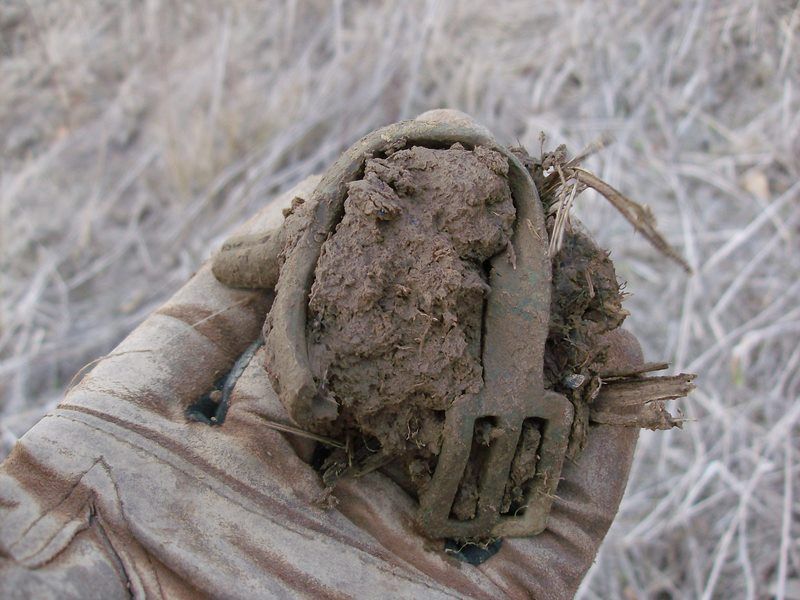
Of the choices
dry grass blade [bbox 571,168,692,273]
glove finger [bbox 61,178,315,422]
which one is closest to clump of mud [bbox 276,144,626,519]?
dry grass blade [bbox 571,168,692,273]

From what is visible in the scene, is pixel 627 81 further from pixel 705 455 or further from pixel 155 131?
pixel 155 131

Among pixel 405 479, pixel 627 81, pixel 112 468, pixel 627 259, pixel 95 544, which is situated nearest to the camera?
pixel 95 544

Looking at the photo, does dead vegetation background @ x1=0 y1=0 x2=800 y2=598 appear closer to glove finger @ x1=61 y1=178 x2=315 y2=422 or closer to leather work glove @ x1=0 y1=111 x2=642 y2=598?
leather work glove @ x1=0 y1=111 x2=642 y2=598

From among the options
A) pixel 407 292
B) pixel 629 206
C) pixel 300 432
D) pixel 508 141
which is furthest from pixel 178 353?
pixel 508 141

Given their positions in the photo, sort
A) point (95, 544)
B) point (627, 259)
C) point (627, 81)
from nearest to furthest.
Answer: point (95, 544), point (627, 259), point (627, 81)

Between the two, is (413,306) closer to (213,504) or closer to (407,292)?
(407,292)

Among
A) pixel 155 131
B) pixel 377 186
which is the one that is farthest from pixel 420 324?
pixel 155 131

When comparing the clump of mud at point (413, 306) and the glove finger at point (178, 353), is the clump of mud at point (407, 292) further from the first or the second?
the glove finger at point (178, 353)
